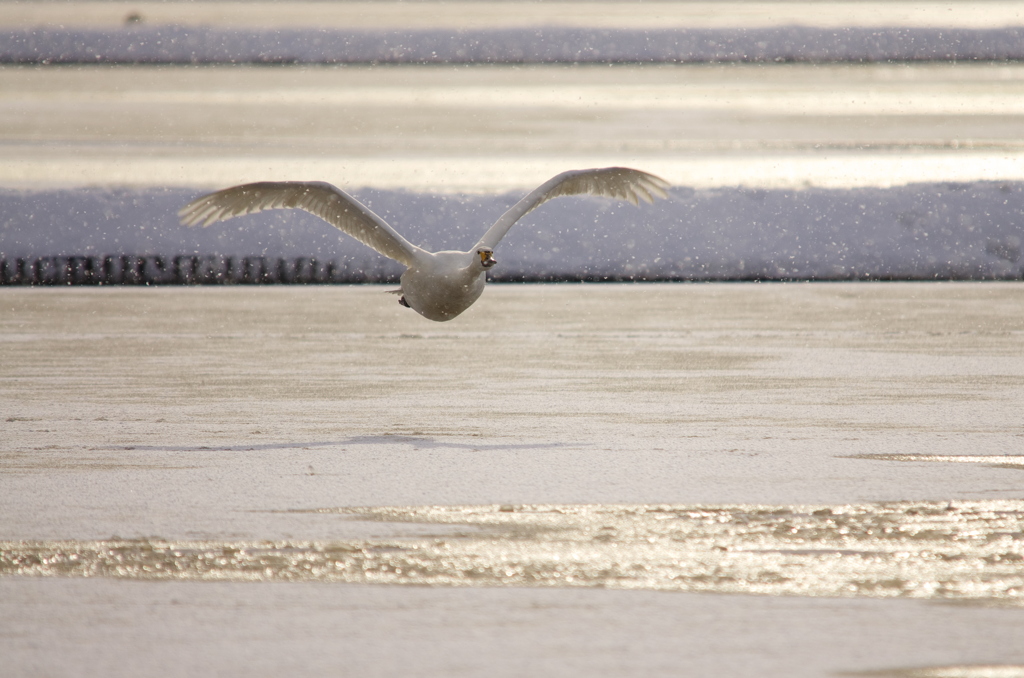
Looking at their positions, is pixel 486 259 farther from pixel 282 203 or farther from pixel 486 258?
pixel 282 203

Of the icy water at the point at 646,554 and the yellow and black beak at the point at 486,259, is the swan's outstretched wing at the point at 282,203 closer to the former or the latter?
the yellow and black beak at the point at 486,259

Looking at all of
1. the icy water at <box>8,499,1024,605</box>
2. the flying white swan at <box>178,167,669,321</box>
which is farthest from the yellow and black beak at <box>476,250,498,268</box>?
the icy water at <box>8,499,1024,605</box>

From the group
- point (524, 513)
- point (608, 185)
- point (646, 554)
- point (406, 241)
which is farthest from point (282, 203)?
point (646, 554)

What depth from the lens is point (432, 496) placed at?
7.68m

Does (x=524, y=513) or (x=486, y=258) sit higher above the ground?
(x=486, y=258)

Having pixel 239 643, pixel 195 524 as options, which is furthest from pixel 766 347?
pixel 239 643

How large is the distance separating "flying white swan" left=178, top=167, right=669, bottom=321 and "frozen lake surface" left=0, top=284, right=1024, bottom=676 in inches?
42.9

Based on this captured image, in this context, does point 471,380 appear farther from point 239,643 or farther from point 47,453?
point 239,643

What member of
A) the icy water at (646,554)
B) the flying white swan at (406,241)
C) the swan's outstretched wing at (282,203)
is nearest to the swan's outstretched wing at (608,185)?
the flying white swan at (406,241)

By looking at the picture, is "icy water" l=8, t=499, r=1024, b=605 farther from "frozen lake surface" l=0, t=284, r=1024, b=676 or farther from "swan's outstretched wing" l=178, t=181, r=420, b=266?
"swan's outstretched wing" l=178, t=181, r=420, b=266

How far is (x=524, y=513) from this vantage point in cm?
715

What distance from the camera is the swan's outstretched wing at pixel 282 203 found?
1330cm

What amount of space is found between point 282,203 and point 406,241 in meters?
1.45

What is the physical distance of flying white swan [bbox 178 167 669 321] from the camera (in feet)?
44.1
